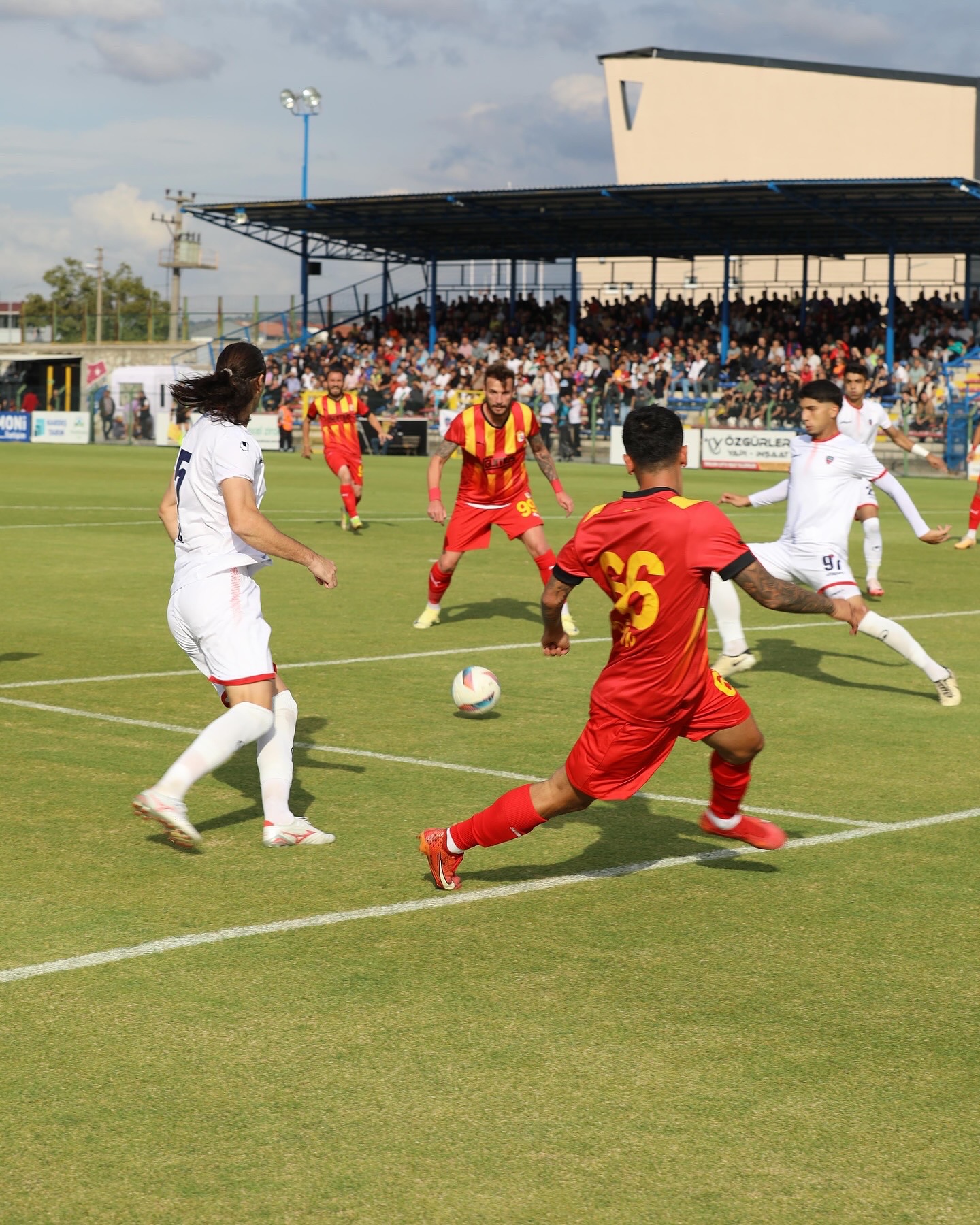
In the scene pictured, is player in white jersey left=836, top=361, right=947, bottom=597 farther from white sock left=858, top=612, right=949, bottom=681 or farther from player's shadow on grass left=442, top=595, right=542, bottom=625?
white sock left=858, top=612, right=949, bottom=681

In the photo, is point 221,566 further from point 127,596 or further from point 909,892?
point 127,596

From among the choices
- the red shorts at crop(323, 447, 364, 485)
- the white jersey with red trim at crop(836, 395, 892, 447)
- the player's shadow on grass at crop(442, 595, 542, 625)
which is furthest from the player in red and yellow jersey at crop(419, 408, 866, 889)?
the red shorts at crop(323, 447, 364, 485)

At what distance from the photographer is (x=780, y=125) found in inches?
2667

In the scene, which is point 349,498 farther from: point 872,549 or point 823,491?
point 823,491

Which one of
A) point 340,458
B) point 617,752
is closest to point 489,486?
point 617,752

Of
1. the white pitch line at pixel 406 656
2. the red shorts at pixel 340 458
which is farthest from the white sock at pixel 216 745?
the red shorts at pixel 340 458

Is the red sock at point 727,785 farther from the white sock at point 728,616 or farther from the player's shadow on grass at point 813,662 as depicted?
the player's shadow on grass at point 813,662

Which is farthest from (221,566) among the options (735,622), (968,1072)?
(735,622)

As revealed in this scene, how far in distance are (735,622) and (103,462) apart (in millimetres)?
32125

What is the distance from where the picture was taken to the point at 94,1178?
11.3 ft

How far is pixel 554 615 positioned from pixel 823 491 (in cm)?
519

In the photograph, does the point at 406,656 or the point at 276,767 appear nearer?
the point at 276,767

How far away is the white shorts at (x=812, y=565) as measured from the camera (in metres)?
10.1

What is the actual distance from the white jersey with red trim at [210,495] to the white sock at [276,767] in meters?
0.60
